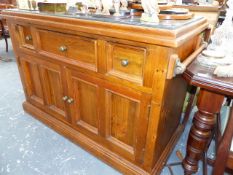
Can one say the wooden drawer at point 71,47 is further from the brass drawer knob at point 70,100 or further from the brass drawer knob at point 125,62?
the brass drawer knob at point 70,100

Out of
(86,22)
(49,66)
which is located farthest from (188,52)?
(49,66)

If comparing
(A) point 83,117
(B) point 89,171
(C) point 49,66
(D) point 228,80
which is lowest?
(B) point 89,171

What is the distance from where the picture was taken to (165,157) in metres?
1.17

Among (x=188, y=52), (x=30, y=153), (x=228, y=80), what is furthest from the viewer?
(x=30, y=153)

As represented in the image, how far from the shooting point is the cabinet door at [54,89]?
119 cm

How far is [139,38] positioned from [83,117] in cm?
72

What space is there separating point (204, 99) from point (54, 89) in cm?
99

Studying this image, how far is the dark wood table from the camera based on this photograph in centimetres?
68

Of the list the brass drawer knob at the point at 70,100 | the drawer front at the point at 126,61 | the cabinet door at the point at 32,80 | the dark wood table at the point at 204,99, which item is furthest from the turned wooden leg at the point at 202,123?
the cabinet door at the point at 32,80

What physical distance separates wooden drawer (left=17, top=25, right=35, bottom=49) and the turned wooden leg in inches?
44.2

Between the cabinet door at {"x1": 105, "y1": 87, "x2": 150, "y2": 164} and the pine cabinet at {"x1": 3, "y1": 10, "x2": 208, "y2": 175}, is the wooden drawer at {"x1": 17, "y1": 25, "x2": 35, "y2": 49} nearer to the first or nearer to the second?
the pine cabinet at {"x1": 3, "y1": 10, "x2": 208, "y2": 175}

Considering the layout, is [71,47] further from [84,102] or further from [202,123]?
[202,123]

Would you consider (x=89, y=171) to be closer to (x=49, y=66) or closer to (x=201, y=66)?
(x=49, y=66)

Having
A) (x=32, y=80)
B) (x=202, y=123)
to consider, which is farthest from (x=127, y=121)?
(x=32, y=80)
